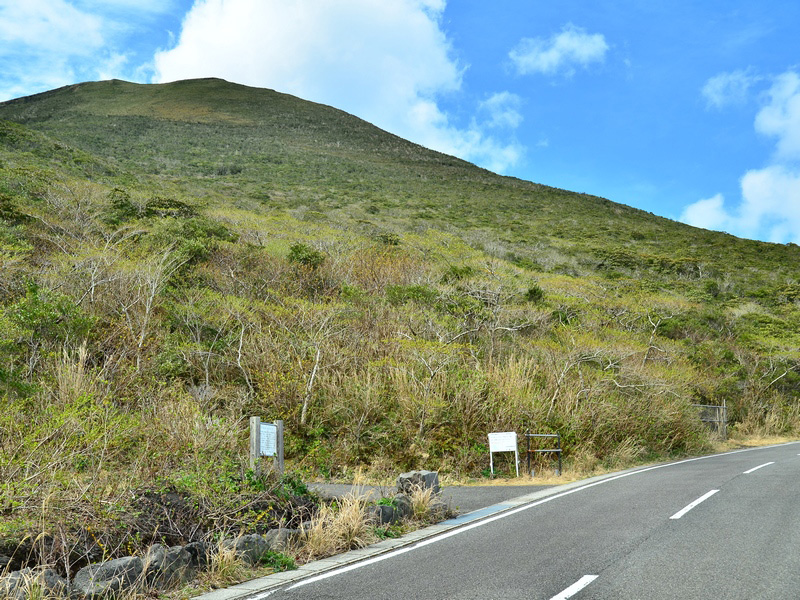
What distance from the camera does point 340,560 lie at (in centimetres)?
674

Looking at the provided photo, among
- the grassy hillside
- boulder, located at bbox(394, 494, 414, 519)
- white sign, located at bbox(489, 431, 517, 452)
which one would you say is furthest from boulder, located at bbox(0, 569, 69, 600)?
white sign, located at bbox(489, 431, 517, 452)

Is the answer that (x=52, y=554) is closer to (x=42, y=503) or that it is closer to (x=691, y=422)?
(x=42, y=503)

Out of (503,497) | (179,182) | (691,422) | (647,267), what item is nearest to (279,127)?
(179,182)

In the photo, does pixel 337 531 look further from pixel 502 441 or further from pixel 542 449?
pixel 542 449

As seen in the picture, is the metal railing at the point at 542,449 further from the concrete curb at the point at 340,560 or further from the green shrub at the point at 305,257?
the green shrub at the point at 305,257

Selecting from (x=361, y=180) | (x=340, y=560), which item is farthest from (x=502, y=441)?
(x=361, y=180)

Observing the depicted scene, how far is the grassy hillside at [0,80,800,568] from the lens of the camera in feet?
29.3

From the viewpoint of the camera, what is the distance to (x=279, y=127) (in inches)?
3393

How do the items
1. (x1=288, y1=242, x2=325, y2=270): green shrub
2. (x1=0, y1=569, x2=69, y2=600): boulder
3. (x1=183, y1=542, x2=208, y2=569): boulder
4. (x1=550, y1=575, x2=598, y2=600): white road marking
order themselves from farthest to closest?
(x1=288, y1=242, x2=325, y2=270): green shrub
(x1=183, y1=542, x2=208, y2=569): boulder
(x1=550, y1=575, x2=598, y2=600): white road marking
(x1=0, y1=569, x2=69, y2=600): boulder

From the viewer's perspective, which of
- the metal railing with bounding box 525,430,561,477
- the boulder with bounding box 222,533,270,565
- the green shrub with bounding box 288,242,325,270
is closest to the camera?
the boulder with bounding box 222,533,270,565

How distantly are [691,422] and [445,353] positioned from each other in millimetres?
10138

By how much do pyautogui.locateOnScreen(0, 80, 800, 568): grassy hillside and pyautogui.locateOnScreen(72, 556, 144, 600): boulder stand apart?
0.74 metres

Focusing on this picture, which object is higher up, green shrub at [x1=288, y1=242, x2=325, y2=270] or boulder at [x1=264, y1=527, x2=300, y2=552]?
green shrub at [x1=288, y1=242, x2=325, y2=270]

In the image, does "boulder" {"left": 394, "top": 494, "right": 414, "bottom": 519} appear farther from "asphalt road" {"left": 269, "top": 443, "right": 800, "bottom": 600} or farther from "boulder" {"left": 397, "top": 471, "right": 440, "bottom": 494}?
"asphalt road" {"left": 269, "top": 443, "right": 800, "bottom": 600}
